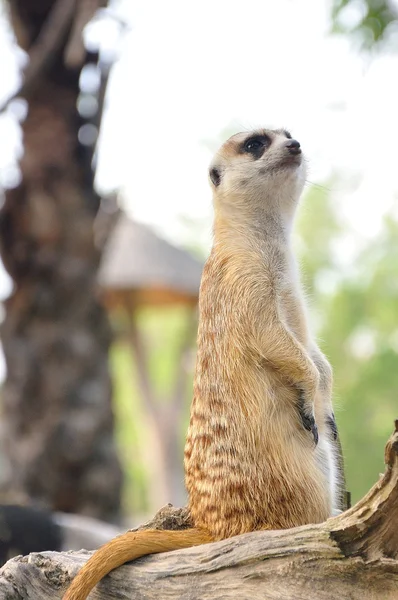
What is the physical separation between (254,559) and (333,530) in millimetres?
175

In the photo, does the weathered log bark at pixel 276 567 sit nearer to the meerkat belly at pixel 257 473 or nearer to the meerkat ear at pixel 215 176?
the meerkat belly at pixel 257 473

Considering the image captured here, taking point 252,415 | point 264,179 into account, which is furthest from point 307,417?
point 264,179

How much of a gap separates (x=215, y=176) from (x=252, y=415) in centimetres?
71

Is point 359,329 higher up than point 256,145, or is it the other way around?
point 256,145

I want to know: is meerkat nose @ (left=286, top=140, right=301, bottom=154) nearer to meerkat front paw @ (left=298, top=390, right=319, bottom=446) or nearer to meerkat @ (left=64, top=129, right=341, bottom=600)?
meerkat @ (left=64, top=129, right=341, bottom=600)

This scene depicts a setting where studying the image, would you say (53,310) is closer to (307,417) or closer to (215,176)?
(215,176)

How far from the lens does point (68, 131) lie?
4117 mm

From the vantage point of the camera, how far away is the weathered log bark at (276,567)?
4.52 feet

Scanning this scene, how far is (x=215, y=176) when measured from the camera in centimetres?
209

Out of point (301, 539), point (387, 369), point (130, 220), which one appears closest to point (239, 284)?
point (301, 539)

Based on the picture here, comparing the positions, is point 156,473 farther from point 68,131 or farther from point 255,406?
point 255,406

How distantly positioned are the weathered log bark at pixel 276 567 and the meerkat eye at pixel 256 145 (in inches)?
37.5

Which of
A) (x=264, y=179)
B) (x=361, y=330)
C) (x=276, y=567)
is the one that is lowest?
(x=361, y=330)

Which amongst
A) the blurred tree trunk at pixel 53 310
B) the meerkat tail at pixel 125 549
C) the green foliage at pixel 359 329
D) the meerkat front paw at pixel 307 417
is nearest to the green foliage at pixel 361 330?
the green foliage at pixel 359 329
